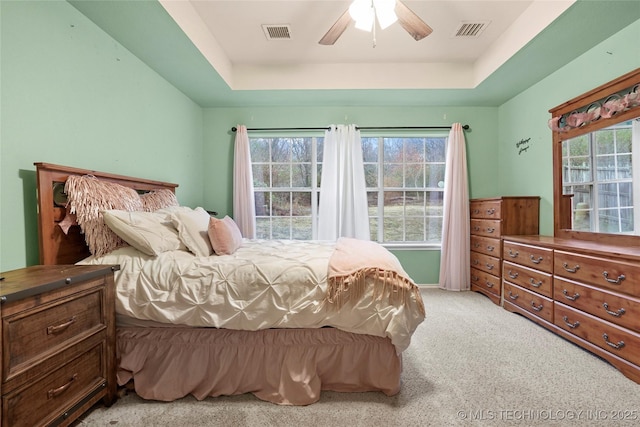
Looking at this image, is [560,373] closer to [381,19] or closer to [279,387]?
[279,387]

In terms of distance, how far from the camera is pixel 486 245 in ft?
10.3

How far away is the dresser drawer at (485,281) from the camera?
116 inches

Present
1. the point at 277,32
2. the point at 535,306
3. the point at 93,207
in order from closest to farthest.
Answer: the point at 93,207, the point at 535,306, the point at 277,32

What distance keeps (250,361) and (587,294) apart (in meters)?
2.35

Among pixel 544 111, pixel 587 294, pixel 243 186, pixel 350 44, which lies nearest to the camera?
pixel 587 294

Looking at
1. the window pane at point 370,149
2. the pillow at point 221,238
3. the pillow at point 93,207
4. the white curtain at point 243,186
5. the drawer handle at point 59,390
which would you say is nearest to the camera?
the drawer handle at point 59,390

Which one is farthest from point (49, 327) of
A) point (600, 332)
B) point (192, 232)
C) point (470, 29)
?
point (470, 29)

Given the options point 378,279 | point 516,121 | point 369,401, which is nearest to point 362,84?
point 516,121

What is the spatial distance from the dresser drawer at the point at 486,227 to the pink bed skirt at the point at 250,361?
218cm

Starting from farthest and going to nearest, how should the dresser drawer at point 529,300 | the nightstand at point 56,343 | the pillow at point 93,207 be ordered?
the dresser drawer at point 529,300, the pillow at point 93,207, the nightstand at point 56,343

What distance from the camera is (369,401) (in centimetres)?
148

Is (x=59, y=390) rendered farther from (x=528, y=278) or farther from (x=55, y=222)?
(x=528, y=278)

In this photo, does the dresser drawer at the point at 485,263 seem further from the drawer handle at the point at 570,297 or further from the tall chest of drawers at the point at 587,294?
the drawer handle at the point at 570,297

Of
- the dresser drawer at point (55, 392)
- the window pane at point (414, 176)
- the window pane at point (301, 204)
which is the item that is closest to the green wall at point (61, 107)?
the dresser drawer at point (55, 392)
